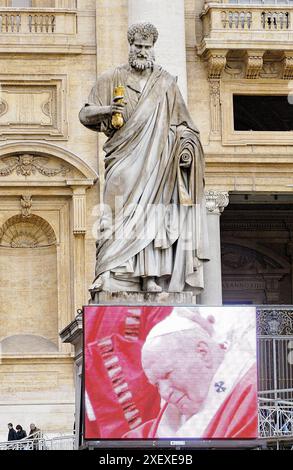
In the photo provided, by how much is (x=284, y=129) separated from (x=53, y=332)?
24.5 feet

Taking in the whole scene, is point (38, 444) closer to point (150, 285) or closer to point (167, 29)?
point (150, 285)

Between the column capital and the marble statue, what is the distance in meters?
18.2

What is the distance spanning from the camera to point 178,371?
34.3ft

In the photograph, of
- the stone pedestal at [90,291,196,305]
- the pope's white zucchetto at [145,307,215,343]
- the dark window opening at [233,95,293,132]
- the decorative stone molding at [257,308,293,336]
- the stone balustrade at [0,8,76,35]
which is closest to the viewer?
the pope's white zucchetto at [145,307,215,343]

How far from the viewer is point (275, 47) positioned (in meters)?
30.0

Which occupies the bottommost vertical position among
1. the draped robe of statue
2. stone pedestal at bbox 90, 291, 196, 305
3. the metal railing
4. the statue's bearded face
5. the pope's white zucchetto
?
the metal railing

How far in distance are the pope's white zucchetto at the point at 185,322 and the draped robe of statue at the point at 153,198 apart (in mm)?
862

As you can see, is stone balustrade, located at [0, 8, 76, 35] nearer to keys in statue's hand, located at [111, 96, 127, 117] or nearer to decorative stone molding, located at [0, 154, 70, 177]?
decorative stone molding, located at [0, 154, 70, 177]

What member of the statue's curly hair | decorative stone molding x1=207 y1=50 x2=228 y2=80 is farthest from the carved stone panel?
the statue's curly hair

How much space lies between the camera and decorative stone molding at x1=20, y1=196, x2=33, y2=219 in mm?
29531

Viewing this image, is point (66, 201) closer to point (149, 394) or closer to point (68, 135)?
point (68, 135)

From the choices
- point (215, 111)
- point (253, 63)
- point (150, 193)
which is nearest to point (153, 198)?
point (150, 193)
